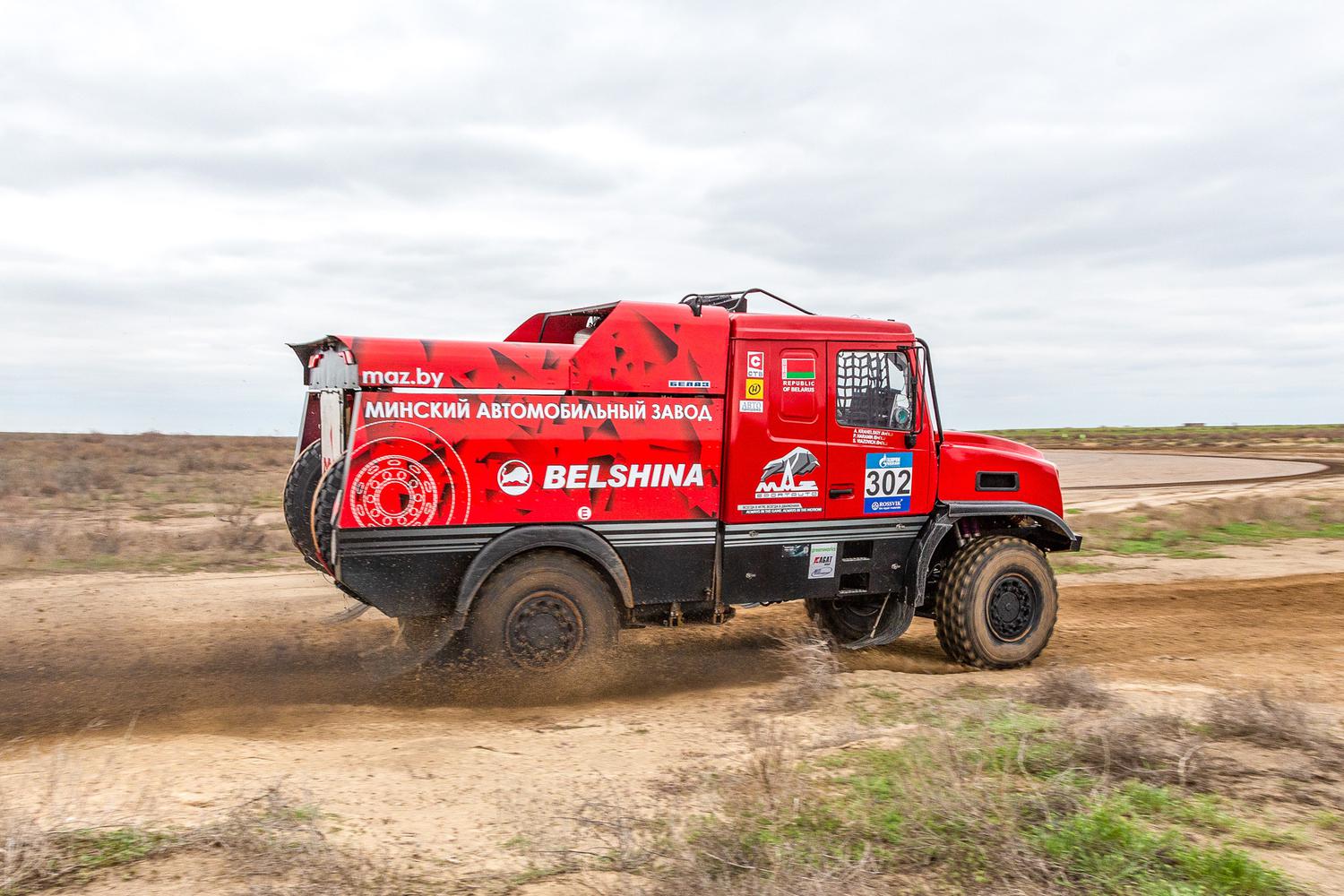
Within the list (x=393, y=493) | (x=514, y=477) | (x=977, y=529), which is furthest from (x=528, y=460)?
(x=977, y=529)

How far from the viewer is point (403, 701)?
663 cm

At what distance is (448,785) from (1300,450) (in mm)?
54502

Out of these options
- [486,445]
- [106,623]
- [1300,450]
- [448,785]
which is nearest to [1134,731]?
[448,785]

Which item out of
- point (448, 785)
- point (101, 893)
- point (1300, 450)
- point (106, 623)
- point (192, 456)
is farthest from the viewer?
point (1300, 450)

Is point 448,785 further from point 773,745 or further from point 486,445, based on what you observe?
point 486,445

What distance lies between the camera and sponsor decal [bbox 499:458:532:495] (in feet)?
21.4

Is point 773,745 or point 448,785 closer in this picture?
point 773,745

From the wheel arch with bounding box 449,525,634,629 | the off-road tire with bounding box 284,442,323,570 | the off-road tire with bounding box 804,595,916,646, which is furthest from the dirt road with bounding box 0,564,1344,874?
the off-road tire with bounding box 284,442,323,570

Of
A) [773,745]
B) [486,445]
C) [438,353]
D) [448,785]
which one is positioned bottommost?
[448,785]

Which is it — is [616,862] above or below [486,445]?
below

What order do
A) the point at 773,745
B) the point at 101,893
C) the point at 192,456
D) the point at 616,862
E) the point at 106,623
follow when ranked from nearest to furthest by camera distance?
the point at 101,893 → the point at 616,862 → the point at 773,745 → the point at 106,623 → the point at 192,456

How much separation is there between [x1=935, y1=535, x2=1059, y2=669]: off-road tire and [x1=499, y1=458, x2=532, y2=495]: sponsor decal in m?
3.64

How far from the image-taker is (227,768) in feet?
16.9

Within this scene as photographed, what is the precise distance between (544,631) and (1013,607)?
3.98 meters
